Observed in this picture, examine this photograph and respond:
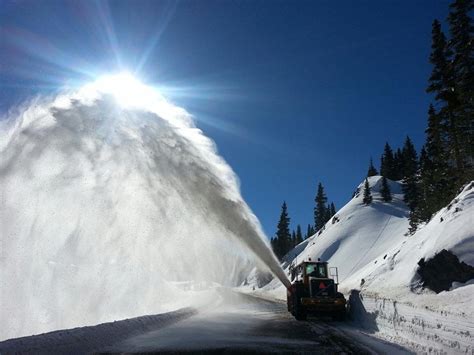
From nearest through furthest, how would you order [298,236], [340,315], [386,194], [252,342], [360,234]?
[252,342]
[340,315]
[360,234]
[386,194]
[298,236]

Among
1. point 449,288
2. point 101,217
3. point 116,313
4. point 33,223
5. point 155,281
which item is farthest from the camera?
point 155,281

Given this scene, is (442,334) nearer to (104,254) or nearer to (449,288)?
(449,288)

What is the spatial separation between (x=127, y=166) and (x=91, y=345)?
Answer: 45.6ft

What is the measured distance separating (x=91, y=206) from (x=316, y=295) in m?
12.8

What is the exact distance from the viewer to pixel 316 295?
16.6m

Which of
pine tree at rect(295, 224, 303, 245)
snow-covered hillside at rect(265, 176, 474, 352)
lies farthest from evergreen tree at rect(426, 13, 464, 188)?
pine tree at rect(295, 224, 303, 245)

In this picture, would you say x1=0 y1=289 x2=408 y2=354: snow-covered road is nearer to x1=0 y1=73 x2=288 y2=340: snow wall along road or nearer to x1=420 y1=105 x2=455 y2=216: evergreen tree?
x1=0 y1=73 x2=288 y2=340: snow wall along road

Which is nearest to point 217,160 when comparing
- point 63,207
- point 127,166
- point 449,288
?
point 127,166

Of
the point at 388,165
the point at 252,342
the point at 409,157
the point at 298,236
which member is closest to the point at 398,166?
the point at 388,165

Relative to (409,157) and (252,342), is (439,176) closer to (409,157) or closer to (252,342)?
(252,342)

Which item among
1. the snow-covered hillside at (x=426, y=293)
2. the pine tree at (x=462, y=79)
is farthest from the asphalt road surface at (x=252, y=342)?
the pine tree at (x=462, y=79)

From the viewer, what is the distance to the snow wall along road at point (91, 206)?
16.9 m

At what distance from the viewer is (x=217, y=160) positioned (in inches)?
859

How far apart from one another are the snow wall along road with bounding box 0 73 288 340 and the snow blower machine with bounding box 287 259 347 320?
1.33m
